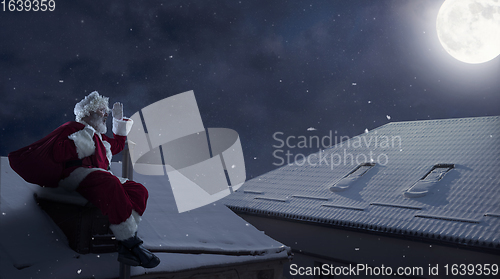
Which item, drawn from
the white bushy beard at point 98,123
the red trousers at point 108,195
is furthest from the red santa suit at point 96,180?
the white bushy beard at point 98,123

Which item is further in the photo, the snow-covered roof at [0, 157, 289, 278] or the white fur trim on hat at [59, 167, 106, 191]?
the snow-covered roof at [0, 157, 289, 278]

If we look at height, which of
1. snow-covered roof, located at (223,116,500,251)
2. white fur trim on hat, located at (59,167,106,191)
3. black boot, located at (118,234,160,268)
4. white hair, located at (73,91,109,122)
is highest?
white hair, located at (73,91,109,122)

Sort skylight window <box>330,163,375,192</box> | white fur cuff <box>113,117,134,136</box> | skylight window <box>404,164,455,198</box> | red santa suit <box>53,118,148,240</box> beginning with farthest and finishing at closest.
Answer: skylight window <box>330,163,375,192</box> < skylight window <box>404,164,455,198</box> < white fur cuff <box>113,117,134,136</box> < red santa suit <box>53,118,148,240</box>

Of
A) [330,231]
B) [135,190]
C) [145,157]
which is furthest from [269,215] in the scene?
[135,190]

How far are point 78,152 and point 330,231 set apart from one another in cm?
846

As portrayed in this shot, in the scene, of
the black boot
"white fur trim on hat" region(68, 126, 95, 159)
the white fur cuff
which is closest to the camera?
the black boot

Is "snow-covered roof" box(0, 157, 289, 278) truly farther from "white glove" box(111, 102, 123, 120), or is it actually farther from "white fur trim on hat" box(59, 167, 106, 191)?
"white glove" box(111, 102, 123, 120)

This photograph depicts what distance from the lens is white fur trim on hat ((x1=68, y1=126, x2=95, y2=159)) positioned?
12.5ft

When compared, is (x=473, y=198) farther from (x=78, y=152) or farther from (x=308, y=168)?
(x=78, y=152)

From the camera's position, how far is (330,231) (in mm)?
10438

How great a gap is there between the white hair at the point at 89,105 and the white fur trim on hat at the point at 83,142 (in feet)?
1.14

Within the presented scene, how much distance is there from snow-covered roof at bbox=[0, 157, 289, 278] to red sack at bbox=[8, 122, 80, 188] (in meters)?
0.96

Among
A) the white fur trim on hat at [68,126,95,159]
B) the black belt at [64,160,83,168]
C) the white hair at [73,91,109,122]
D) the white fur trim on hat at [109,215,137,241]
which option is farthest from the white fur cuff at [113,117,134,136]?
the white fur trim on hat at [109,215,137,241]

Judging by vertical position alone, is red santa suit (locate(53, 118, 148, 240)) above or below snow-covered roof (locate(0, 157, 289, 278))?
above
